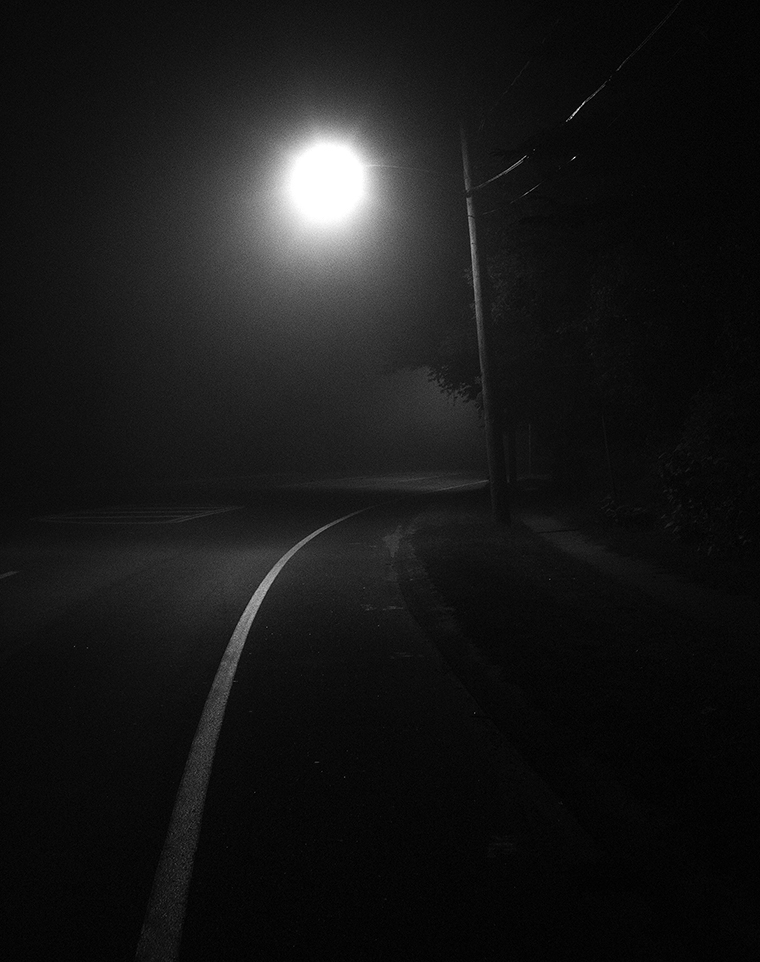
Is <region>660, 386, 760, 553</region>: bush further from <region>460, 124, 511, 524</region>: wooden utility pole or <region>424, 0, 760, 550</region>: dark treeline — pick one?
<region>460, 124, 511, 524</region>: wooden utility pole

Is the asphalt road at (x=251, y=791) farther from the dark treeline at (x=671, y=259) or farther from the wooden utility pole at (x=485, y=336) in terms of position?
the wooden utility pole at (x=485, y=336)

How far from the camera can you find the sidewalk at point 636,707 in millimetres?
3570

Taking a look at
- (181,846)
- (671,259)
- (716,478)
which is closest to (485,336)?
(671,259)

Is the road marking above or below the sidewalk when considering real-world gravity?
above

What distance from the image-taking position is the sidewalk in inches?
141

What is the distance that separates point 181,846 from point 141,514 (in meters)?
20.5

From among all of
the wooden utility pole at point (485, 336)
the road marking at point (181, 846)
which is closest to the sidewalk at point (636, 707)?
the road marking at point (181, 846)

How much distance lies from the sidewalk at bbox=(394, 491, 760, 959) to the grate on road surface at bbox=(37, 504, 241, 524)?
38.5 ft

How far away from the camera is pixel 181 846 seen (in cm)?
400

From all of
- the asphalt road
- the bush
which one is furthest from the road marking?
the bush

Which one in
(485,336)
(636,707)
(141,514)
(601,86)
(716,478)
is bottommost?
(636,707)

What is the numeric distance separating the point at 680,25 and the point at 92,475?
46.3m

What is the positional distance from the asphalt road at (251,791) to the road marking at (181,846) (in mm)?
16

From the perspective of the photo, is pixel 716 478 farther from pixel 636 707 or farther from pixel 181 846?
pixel 181 846
